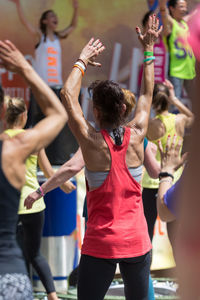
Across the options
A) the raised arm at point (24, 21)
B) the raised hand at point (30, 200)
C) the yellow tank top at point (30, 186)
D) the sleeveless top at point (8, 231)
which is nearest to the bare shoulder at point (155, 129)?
the yellow tank top at point (30, 186)

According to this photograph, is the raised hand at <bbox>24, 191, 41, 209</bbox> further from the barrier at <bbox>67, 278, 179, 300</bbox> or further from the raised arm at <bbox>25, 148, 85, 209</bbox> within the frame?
the barrier at <bbox>67, 278, 179, 300</bbox>

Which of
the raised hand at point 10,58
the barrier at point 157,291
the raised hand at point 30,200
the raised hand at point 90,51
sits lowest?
the barrier at point 157,291

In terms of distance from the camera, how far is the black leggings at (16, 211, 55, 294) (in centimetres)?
479

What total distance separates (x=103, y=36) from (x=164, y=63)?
1214mm

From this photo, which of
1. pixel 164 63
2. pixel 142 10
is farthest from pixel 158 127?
pixel 142 10

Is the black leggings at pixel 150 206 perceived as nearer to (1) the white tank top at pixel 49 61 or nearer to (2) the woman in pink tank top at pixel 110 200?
(2) the woman in pink tank top at pixel 110 200

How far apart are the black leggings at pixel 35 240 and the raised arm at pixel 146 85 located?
1742 millimetres

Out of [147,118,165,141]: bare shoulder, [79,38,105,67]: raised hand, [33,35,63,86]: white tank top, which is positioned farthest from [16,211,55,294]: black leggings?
[33,35,63,86]: white tank top

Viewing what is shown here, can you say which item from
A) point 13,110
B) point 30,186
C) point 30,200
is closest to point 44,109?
point 30,200

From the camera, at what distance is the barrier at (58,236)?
5523mm

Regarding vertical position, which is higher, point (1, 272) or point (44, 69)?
point (44, 69)

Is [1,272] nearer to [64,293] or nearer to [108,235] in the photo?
[108,235]

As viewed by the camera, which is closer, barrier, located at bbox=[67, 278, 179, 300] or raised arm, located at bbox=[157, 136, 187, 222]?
raised arm, located at bbox=[157, 136, 187, 222]

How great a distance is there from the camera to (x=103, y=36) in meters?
10.5
